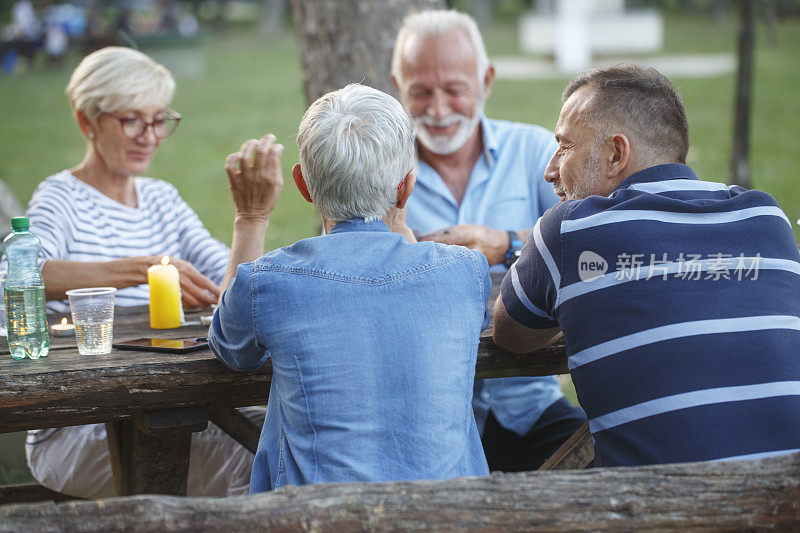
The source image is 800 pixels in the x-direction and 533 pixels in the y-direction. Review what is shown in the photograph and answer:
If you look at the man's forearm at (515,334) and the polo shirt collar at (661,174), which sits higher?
the polo shirt collar at (661,174)

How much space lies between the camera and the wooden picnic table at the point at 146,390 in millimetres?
2057

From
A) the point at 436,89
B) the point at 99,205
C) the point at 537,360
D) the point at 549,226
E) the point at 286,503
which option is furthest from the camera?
the point at 436,89

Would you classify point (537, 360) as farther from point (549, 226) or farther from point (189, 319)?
point (189, 319)

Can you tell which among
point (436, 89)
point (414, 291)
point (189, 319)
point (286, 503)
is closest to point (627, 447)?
point (414, 291)

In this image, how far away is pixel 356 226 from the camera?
6.24ft

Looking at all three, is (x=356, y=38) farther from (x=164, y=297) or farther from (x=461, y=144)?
(x=164, y=297)

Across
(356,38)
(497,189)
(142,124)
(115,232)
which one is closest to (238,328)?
(115,232)

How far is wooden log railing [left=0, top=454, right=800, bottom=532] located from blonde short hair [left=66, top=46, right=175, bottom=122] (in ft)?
6.80

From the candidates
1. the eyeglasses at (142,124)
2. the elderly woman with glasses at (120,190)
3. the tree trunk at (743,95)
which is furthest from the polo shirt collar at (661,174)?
the tree trunk at (743,95)

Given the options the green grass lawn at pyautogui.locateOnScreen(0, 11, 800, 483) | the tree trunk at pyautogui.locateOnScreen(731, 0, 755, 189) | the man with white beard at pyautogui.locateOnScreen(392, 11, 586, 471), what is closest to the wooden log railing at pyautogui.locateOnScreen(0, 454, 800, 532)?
the man with white beard at pyautogui.locateOnScreen(392, 11, 586, 471)

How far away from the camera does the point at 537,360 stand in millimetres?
2346

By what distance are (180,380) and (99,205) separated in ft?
4.05

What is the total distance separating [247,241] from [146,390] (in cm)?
48

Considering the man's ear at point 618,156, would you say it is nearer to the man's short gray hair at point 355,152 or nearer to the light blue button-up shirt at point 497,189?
the man's short gray hair at point 355,152
